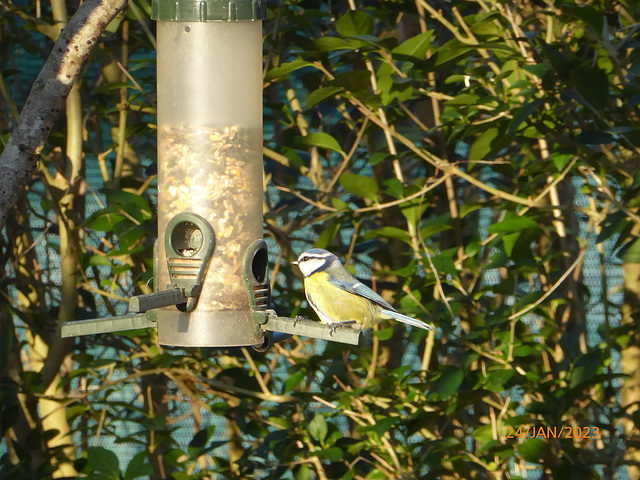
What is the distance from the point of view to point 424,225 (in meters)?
2.98

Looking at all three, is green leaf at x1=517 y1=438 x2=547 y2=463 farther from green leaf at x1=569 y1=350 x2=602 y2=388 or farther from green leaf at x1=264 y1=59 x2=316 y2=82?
green leaf at x1=264 y1=59 x2=316 y2=82

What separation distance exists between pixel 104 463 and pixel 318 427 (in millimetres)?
697

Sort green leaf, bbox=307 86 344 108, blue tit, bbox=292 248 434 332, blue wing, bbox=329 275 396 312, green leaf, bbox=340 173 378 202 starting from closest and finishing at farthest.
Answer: blue wing, bbox=329 275 396 312 → blue tit, bbox=292 248 434 332 → green leaf, bbox=307 86 344 108 → green leaf, bbox=340 173 378 202

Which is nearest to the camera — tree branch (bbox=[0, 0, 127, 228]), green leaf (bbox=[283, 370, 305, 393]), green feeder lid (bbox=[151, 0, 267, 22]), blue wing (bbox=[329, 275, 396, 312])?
tree branch (bbox=[0, 0, 127, 228])

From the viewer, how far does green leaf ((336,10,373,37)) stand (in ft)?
9.02

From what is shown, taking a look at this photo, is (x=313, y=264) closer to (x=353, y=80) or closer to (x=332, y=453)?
(x=353, y=80)

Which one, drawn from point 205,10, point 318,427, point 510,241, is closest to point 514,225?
point 510,241

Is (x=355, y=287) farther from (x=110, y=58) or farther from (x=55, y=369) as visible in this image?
(x=110, y=58)

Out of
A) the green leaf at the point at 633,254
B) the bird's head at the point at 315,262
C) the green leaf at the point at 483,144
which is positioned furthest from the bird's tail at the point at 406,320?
the green leaf at the point at 483,144

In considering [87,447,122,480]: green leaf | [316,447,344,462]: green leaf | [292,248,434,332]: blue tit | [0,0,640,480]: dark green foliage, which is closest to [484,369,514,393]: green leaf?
[0,0,640,480]: dark green foliage

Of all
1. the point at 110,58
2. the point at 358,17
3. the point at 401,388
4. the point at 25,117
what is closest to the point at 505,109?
the point at 358,17

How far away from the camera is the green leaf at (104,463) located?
293 centimetres

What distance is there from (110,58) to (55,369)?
1.26m

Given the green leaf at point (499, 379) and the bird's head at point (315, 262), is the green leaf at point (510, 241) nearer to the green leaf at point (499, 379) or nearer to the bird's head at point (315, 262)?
the green leaf at point (499, 379)
